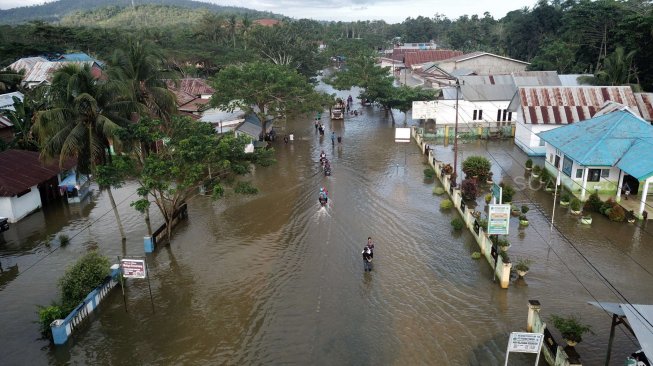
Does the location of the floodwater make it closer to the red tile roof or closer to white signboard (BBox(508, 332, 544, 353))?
white signboard (BBox(508, 332, 544, 353))

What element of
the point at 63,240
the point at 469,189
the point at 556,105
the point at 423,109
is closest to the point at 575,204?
the point at 469,189

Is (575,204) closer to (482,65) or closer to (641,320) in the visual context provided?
(641,320)

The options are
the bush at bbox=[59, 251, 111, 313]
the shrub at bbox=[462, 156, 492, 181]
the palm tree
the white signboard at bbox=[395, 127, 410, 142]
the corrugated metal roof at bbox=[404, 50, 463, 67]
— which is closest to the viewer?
the bush at bbox=[59, 251, 111, 313]

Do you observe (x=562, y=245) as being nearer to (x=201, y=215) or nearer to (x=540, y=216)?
(x=540, y=216)

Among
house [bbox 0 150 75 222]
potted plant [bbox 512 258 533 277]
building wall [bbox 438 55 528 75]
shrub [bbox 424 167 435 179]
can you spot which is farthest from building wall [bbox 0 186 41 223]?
building wall [bbox 438 55 528 75]

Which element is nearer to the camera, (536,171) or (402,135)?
(536,171)

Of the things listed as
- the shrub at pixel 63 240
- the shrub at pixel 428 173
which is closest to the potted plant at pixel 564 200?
the shrub at pixel 428 173
